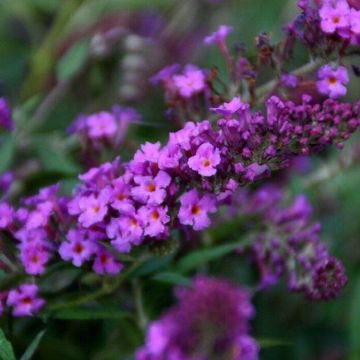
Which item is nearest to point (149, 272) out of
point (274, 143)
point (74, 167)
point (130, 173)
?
point (130, 173)

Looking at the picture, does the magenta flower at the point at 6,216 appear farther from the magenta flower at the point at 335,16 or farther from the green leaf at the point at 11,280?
the magenta flower at the point at 335,16

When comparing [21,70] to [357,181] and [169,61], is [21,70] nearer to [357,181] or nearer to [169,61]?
[169,61]

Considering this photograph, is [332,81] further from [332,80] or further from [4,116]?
[4,116]

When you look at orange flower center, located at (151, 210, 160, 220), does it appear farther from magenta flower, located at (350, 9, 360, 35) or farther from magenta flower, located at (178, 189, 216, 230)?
magenta flower, located at (350, 9, 360, 35)

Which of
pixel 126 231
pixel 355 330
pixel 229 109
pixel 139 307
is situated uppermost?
pixel 229 109

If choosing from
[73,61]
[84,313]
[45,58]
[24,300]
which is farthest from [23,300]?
[45,58]


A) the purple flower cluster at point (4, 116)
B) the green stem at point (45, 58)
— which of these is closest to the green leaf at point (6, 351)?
the purple flower cluster at point (4, 116)

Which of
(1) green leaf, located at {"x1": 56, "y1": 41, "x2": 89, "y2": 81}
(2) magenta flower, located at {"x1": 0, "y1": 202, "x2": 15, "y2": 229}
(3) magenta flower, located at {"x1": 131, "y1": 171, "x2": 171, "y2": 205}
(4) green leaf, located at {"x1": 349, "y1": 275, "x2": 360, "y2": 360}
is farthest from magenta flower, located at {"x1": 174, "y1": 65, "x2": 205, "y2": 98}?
(4) green leaf, located at {"x1": 349, "y1": 275, "x2": 360, "y2": 360}
